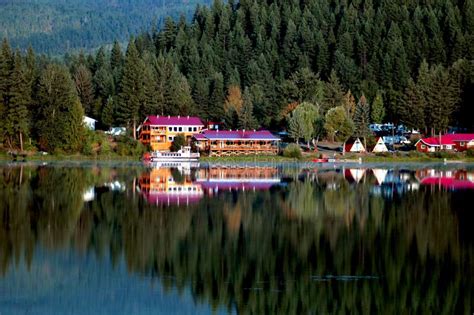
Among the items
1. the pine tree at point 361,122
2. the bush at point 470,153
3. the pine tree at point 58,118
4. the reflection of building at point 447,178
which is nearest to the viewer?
the reflection of building at point 447,178

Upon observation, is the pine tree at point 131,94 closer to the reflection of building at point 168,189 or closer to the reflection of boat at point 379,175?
the reflection of building at point 168,189

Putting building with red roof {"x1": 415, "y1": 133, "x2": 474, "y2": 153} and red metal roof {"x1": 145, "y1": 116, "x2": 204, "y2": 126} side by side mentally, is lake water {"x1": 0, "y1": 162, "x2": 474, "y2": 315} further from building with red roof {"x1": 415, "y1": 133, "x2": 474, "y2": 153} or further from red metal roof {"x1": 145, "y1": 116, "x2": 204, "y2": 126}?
red metal roof {"x1": 145, "y1": 116, "x2": 204, "y2": 126}

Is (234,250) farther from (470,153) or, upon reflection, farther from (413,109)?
(413,109)

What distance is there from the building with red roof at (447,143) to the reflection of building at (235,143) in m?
16.2

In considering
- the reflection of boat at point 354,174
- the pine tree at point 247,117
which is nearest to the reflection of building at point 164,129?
the pine tree at point 247,117

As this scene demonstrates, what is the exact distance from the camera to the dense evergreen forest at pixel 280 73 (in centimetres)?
9900

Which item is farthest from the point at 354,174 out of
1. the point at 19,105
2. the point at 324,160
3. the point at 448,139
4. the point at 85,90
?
the point at 85,90

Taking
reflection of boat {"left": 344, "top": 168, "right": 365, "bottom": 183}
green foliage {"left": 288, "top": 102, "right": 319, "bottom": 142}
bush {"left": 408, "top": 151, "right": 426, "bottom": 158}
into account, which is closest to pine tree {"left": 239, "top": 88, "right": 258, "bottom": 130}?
green foliage {"left": 288, "top": 102, "right": 319, "bottom": 142}

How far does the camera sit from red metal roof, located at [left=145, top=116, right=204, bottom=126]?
10350cm

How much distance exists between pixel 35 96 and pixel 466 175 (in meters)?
47.7

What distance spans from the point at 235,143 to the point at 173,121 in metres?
8.48

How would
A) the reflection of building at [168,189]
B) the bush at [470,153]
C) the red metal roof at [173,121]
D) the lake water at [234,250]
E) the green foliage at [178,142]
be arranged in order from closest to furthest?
the lake water at [234,250]
the reflection of building at [168,189]
the bush at [470,153]
the green foliage at [178,142]
the red metal roof at [173,121]

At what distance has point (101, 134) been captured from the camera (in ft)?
326

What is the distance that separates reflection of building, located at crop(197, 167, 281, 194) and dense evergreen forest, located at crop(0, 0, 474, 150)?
2492 cm
